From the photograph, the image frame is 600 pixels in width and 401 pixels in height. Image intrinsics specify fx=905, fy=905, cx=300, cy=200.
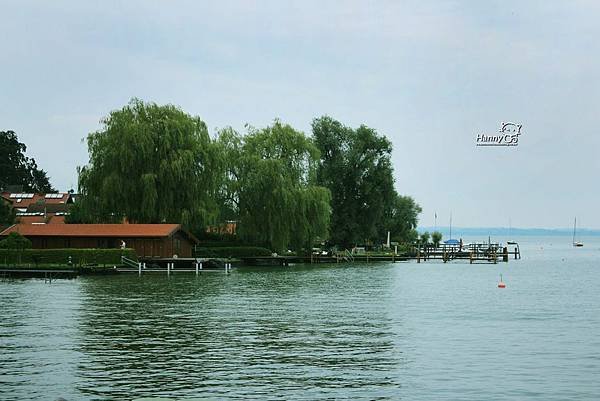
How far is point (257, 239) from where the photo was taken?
295 ft

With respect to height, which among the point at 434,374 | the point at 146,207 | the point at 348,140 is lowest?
the point at 434,374

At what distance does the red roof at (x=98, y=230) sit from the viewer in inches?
3056

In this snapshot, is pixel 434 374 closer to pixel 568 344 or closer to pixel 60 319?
pixel 568 344

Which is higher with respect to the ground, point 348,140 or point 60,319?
point 348,140

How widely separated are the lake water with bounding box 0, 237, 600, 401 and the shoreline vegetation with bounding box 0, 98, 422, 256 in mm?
21754

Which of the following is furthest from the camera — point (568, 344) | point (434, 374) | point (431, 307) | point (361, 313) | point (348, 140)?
point (348, 140)

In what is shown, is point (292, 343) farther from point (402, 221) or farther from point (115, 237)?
point (402, 221)

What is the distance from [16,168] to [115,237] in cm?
7898

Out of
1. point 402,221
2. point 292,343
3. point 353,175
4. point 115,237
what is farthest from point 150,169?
point 402,221

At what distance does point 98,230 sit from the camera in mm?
79750

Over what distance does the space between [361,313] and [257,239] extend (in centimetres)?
4671

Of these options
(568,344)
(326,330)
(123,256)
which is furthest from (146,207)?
(568,344)

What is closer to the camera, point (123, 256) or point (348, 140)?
point (123, 256)

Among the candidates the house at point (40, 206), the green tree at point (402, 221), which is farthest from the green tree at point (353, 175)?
the house at point (40, 206)
